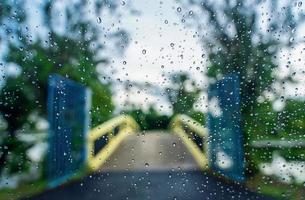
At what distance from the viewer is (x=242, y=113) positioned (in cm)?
277

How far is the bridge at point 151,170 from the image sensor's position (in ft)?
7.25

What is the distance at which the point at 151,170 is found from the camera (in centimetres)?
283

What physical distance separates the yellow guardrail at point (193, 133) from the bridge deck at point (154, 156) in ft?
0.16

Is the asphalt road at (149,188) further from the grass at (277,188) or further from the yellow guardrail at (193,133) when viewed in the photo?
the yellow guardrail at (193,133)

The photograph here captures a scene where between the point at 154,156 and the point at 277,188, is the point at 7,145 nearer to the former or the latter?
the point at 154,156

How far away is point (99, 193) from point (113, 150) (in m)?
1.07

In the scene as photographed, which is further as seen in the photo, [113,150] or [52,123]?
[113,150]

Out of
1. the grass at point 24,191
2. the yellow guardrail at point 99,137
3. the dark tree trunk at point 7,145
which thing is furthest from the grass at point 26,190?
the dark tree trunk at point 7,145

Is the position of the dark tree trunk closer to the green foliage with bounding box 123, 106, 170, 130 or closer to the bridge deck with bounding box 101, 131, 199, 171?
the bridge deck with bounding box 101, 131, 199, 171

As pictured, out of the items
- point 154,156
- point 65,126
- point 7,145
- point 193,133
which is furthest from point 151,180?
point 7,145

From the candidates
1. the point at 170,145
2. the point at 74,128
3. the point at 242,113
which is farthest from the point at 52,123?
the point at 242,113

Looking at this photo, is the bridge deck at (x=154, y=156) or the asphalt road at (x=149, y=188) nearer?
the asphalt road at (x=149, y=188)

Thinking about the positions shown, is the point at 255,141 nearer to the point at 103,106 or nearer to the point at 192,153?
the point at 192,153

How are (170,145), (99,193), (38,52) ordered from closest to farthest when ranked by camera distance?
1. (99,193)
2. (38,52)
3. (170,145)
